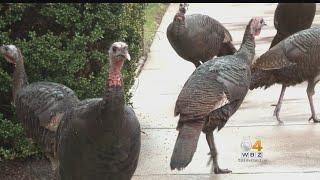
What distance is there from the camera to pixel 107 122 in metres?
4.43

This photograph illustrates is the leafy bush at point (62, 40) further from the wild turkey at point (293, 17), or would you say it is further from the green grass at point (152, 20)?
the green grass at point (152, 20)

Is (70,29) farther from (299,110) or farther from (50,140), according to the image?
(299,110)

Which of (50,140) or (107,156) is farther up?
(107,156)

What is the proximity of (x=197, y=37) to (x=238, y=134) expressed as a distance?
1.27 meters

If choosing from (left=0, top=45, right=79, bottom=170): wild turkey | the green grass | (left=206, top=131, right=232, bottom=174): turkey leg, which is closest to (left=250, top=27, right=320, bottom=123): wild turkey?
(left=206, top=131, right=232, bottom=174): turkey leg

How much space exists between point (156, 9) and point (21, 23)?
35.4ft

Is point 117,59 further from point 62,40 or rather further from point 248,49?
point 248,49

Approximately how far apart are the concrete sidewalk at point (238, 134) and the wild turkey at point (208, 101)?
1.19 ft

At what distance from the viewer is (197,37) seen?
25.5 ft

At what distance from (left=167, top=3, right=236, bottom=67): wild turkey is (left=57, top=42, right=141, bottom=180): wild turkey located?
312 centimetres

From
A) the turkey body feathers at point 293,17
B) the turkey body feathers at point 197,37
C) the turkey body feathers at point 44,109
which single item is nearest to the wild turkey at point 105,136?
the turkey body feathers at point 44,109

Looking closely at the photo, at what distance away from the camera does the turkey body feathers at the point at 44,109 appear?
17.9ft

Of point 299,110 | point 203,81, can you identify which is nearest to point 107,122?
point 203,81

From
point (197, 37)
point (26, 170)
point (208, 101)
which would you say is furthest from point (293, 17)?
point (26, 170)
